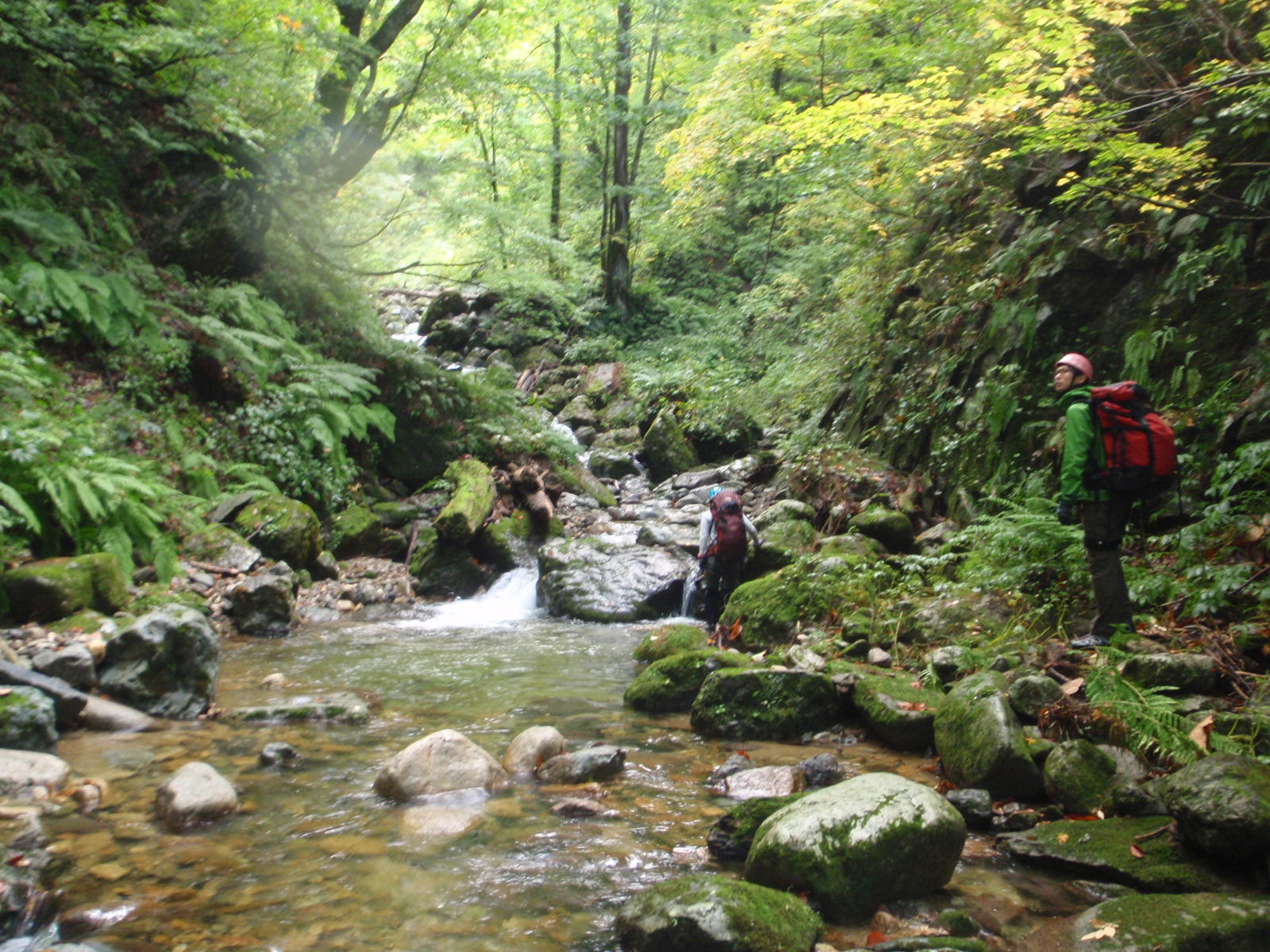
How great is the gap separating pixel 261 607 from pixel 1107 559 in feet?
25.2

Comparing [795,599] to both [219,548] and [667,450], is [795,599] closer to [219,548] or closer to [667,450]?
[219,548]

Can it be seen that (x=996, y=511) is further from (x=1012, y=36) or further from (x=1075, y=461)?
(x=1012, y=36)

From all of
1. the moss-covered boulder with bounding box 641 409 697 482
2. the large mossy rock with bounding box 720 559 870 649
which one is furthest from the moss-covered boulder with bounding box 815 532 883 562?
the moss-covered boulder with bounding box 641 409 697 482

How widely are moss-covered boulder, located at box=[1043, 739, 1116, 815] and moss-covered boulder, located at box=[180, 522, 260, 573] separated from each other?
26.5 feet

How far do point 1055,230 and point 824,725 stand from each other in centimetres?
634

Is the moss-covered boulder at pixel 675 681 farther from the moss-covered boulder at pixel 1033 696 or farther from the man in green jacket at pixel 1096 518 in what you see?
the man in green jacket at pixel 1096 518

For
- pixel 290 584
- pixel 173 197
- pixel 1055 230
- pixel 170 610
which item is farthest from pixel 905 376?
pixel 173 197

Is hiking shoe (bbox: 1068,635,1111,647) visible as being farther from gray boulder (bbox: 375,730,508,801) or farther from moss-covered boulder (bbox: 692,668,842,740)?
gray boulder (bbox: 375,730,508,801)

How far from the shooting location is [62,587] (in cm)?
618

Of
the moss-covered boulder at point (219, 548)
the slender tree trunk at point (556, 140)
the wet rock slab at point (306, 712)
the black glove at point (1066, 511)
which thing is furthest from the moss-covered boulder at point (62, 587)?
the slender tree trunk at point (556, 140)

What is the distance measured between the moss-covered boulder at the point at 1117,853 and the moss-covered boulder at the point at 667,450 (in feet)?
41.9

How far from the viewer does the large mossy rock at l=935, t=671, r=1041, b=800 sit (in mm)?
4383

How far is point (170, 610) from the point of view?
5.99 m

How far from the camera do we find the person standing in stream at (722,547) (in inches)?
344
